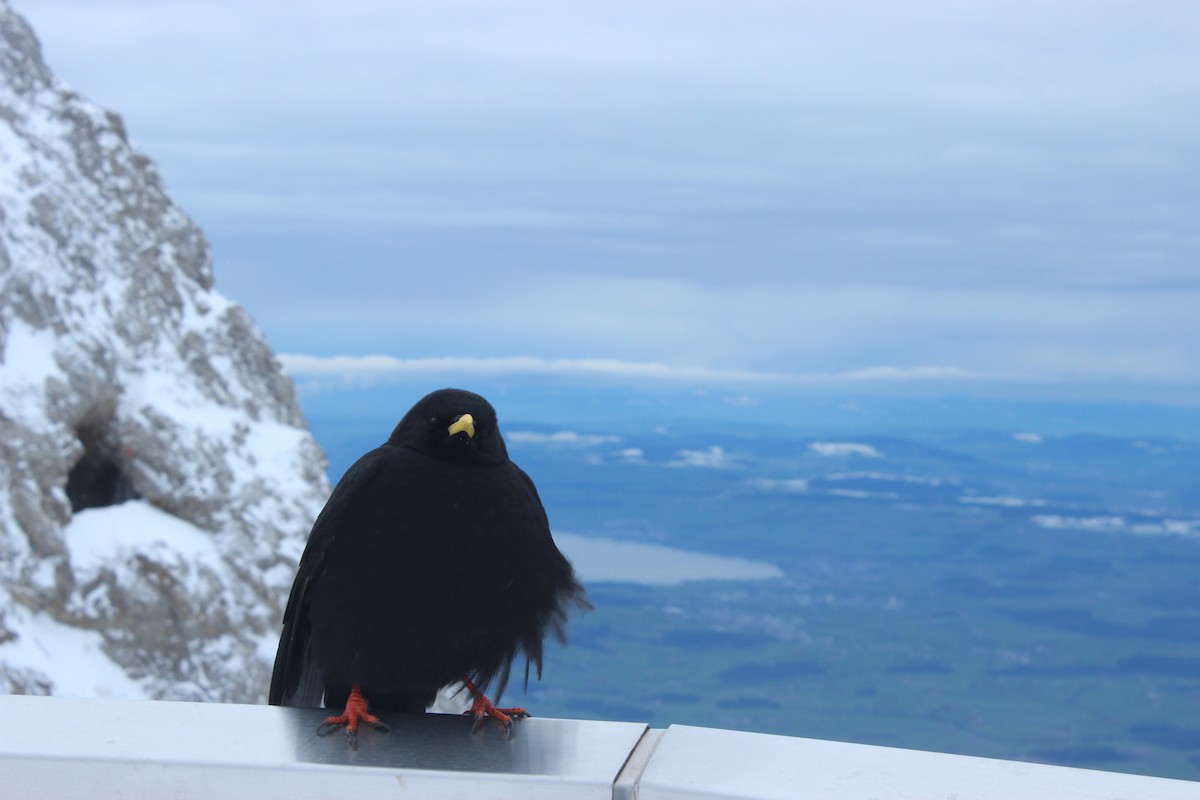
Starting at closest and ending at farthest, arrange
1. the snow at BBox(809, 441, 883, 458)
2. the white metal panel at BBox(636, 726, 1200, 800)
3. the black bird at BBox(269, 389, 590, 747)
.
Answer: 1. the white metal panel at BBox(636, 726, 1200, 800)
2. the black bird at BBox(269, 389, 590, 747)
3. the snow at BBox(809, 441, 883, 458)

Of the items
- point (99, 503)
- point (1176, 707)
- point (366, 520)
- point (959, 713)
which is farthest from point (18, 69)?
point (959, 713)

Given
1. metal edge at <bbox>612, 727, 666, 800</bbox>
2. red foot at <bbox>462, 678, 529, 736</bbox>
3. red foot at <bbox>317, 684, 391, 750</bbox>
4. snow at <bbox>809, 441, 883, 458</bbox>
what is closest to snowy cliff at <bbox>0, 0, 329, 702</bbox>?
red foot at <bbox>462, 678, 529, 736</bbox>

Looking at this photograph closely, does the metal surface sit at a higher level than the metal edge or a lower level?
lower

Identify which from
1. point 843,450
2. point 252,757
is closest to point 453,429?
point 252,757

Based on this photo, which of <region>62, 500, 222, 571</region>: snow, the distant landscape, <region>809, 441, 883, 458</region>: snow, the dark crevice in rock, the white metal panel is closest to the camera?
the white metal panel

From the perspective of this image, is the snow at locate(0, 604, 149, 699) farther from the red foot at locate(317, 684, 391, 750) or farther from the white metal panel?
the white metal panel

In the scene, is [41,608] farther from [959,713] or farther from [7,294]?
[959,713]

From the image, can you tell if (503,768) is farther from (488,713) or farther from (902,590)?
(902,590)
